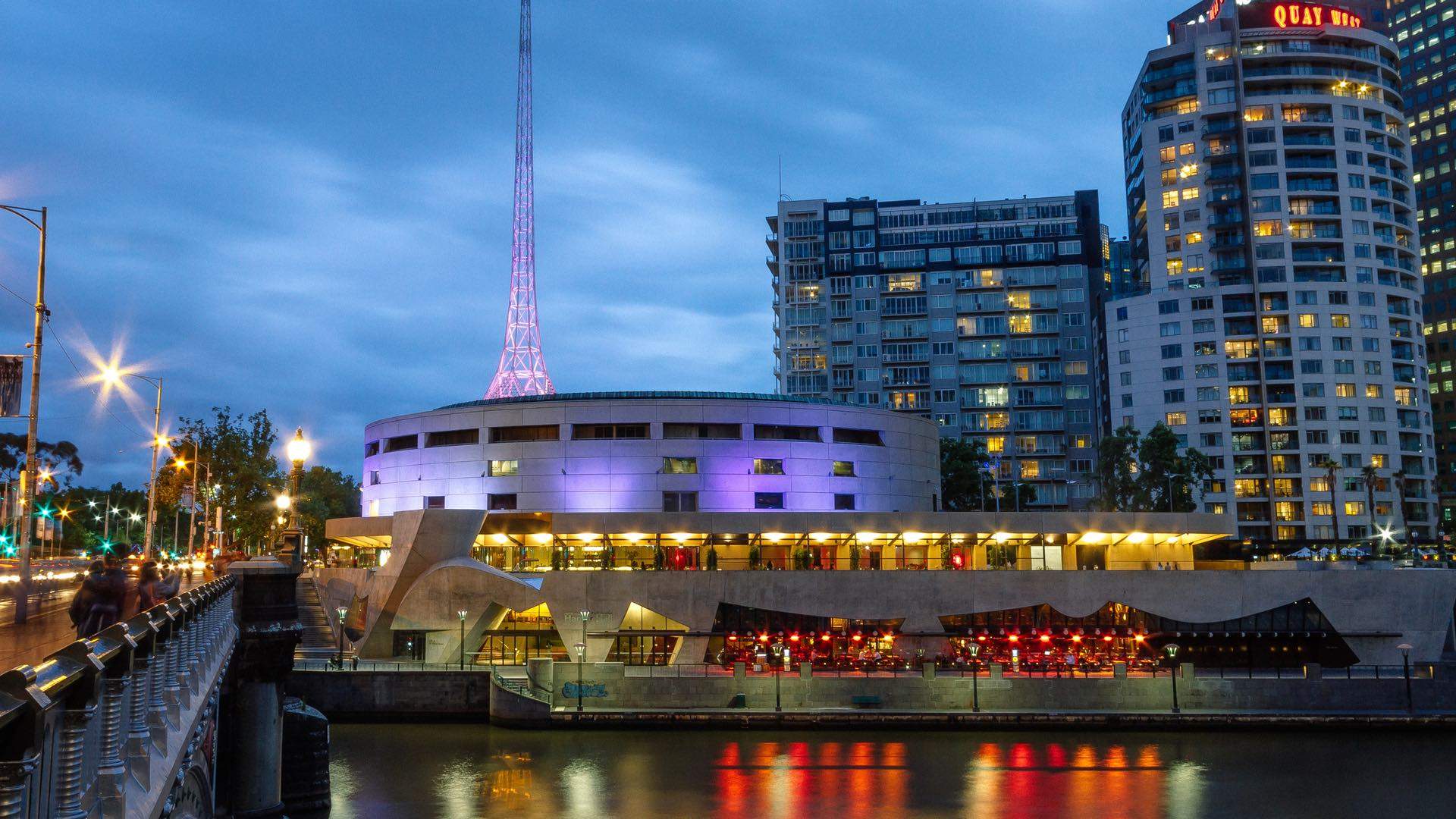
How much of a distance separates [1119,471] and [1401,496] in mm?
35301

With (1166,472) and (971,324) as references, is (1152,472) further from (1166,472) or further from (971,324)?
(971,324)

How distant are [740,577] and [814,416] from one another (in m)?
20.5

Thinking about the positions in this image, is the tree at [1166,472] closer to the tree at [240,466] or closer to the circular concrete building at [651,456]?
the circular concrete building at [651,456]

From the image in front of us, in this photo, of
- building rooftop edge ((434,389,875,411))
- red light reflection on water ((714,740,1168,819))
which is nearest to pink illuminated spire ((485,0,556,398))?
building rooftop edge ((434,389,875,411))

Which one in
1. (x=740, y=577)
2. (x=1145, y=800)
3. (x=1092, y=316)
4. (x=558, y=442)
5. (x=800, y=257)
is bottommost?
(x=1145, y=800)

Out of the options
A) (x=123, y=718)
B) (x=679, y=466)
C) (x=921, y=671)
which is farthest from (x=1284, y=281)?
(x=123, y=718)

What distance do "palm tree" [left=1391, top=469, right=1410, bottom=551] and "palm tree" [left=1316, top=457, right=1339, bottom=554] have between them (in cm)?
717

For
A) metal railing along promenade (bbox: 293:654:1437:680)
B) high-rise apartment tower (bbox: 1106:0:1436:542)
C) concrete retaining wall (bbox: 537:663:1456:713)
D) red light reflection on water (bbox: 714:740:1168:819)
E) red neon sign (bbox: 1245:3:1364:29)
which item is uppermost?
red neon sign (bbox: 1245:3:1364:29)

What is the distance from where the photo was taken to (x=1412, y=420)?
142750mm

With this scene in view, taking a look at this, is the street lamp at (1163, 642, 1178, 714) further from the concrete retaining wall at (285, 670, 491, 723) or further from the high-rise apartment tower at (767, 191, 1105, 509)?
the high-rise apartment tower at (767, 191, 1105, 509)

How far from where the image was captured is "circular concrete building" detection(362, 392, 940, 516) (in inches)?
3575

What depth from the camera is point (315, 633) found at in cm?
9038

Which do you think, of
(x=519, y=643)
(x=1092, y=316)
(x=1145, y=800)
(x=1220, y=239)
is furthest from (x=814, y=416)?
(x=1092, y=316)

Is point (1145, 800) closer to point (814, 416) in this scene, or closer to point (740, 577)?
point (740, 577)
